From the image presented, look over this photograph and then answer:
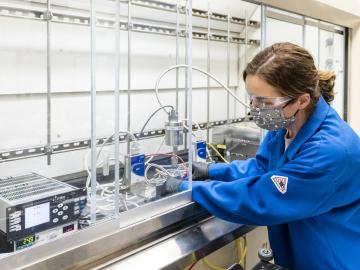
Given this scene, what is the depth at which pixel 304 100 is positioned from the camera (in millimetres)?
1079

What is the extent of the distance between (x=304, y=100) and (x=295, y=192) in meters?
0.27

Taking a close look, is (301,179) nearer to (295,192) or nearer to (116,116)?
(295,192)

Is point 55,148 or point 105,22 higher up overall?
point 105,22

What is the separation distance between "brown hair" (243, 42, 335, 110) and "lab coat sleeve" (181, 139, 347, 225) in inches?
6.7

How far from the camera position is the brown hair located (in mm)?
1023

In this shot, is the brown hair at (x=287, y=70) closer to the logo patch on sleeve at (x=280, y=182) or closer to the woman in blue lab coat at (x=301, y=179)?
the woman in blue lab coat at (x=301, y=179)

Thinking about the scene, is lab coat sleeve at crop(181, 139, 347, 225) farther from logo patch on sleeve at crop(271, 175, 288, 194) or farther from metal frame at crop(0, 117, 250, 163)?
metal frame at crop(0, 117, 250, 163)

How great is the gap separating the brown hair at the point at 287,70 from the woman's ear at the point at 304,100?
0.01 meters

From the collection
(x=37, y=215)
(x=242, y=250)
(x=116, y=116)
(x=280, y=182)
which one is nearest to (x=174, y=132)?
(x=116, y=116)

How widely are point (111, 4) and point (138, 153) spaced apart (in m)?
0.47

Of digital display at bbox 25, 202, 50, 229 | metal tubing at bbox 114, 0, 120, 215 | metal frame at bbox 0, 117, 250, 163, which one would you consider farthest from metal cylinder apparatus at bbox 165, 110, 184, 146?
digital display at bbox 25, 202, 50, 229

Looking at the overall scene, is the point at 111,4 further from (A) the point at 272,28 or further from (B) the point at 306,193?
(A) the point at 272,28

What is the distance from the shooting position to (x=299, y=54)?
3.44 feet

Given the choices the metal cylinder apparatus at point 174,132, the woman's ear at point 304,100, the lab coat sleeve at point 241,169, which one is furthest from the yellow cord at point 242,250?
the woman's ear at point 304,100
